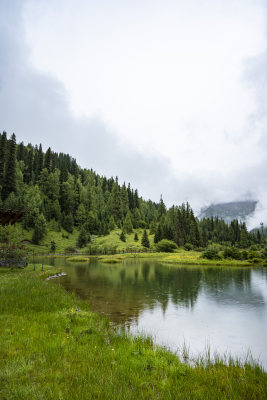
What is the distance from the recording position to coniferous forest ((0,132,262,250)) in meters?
104

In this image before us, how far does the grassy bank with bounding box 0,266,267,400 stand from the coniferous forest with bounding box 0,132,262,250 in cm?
8939

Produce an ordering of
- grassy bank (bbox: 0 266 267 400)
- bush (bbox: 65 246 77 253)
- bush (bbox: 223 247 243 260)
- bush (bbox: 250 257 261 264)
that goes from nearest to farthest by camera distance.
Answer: grassy bank (bbox: 0 266 267 400) → bush (bbox: 250 257 261 264) → bush (bbox: 223 247 243 260) → bush (bbox: 65 246 77 253)

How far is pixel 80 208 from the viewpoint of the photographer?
436 feet

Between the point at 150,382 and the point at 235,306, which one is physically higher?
the point at 150,382

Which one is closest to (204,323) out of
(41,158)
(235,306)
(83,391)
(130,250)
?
(235,306)

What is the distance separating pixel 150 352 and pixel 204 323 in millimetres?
7776

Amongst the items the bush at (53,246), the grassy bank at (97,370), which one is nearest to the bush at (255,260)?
the grassy bank at (97,370)

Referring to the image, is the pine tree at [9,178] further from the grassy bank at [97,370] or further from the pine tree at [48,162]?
the grassy bank at [97,370]

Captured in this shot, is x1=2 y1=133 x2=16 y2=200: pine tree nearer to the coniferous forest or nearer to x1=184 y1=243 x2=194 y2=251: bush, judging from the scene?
the coniferous forest

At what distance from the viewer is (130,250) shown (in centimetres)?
9338

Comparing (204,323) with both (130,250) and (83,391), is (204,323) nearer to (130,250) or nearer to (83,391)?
(83,391)

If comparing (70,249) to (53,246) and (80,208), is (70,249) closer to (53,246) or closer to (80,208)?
(53,246)

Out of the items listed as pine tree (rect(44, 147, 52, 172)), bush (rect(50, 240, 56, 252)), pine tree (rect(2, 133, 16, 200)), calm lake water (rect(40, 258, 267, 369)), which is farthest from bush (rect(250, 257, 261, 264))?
pine tree (rect(44, 147, 52, 172))

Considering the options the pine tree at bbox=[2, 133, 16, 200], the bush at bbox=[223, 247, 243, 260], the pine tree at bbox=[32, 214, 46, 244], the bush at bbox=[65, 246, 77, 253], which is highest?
the pine tree at bbox=[2, 133, 16, 200]
